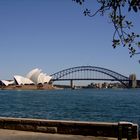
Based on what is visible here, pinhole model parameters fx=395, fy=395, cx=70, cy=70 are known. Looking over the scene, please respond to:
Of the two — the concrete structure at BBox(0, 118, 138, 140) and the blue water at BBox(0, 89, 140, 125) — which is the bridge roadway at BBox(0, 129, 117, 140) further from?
the blue water at BBox(0, 89, 140, 125)

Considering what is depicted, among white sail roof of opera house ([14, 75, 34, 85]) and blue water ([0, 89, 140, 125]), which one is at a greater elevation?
white sail roof of opera house ([14, 75, 34, 85])

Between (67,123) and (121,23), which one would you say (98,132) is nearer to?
(67,123)

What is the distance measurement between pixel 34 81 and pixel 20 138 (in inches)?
7331

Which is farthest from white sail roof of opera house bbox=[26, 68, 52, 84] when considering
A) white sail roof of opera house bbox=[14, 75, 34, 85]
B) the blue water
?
the blue water

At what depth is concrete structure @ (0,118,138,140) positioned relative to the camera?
13148 millimetres

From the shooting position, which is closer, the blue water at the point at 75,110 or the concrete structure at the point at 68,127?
the concrete structure at the point at 68,127

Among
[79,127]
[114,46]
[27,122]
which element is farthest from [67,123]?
[114,46]

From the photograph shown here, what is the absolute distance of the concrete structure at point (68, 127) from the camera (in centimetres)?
1315

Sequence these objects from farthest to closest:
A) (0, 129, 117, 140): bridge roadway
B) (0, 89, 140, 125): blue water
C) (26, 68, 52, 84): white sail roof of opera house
Answer: (26, 68, 52, 84): white sail roof of opera house, (0, 89, 140, 125): blue water, (0, 129, 117, 140): bridge roadway

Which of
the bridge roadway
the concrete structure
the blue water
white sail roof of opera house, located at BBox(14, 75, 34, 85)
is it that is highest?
white sail roof of opera house, located at BBox(14, 75, 34, 85)

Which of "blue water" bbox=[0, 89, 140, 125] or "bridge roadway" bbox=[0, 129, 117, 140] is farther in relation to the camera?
"blue water" bbox=[0, 89, 140, 125]

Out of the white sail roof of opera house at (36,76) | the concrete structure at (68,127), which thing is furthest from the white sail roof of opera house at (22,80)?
the concrete structure at (68,127)

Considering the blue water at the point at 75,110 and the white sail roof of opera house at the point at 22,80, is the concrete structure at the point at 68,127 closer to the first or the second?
the blue water at the point at 75,110

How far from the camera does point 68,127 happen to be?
1377 centimetres
